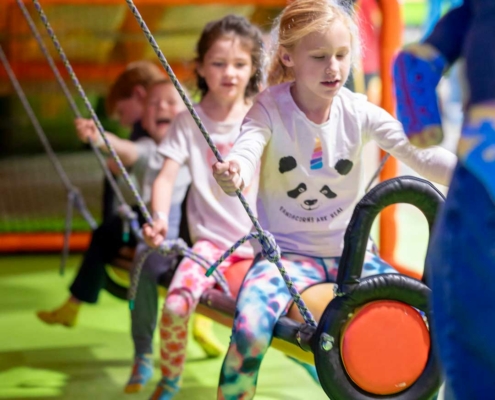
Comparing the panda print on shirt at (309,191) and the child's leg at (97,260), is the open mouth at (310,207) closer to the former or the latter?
the panda print on shirt at (309,191)

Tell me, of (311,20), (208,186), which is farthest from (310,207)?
(208,186)

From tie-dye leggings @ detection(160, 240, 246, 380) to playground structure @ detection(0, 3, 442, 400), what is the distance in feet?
1.48

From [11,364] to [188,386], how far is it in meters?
0.53

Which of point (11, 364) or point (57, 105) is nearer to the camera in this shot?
point (11, 364)

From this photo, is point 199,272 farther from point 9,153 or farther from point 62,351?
point 9,153

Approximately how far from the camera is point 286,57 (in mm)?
1483

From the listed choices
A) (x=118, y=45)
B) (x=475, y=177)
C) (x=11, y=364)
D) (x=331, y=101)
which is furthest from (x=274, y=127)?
(x=118, y=45)

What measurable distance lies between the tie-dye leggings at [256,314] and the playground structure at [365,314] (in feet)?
0.29

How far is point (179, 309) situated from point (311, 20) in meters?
0.64

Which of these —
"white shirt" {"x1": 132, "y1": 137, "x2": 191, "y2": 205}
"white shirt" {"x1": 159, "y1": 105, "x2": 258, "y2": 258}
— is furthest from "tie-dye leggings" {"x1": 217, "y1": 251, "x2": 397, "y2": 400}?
"white shirt" {"x1": 132, "y1": 137, "x2": 191, "y2": 205}

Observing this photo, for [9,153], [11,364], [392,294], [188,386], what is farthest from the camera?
[9,153]

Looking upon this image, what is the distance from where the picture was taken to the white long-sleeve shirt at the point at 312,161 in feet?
4.80

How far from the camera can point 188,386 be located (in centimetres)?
202

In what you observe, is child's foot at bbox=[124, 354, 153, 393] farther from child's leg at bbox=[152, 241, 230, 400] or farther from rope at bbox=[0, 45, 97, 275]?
rope at bbox=[0, 45, 97, 275]
